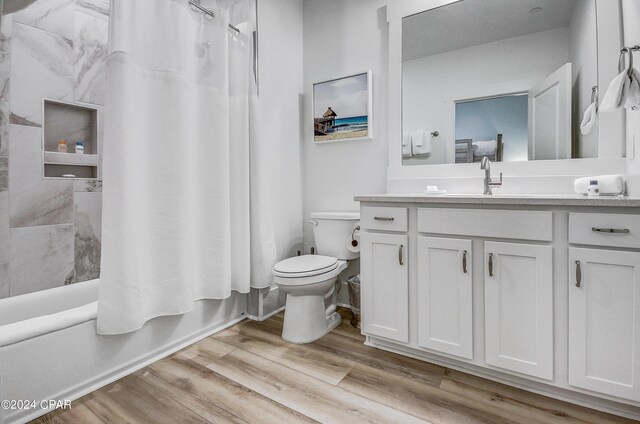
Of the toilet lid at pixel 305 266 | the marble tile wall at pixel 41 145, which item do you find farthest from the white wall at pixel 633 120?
the marble tile wall at pixel 41 145

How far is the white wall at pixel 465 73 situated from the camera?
191 cm

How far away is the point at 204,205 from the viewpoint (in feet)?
6.51

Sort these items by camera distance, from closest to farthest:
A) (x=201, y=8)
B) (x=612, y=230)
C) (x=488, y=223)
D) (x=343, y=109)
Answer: (x=612, y=230)
(x=488, y=223)
(x=201, y=8)
(x=343, y=109)

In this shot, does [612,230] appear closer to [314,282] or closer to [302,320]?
[314,282]

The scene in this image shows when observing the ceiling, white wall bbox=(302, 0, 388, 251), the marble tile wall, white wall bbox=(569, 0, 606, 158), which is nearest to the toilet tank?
white wall bbox=(302, 0, 388, 251)

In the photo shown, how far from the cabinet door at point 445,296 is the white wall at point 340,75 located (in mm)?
855

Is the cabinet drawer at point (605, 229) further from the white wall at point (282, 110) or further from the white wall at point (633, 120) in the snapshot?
the white wall at point (282, 110)

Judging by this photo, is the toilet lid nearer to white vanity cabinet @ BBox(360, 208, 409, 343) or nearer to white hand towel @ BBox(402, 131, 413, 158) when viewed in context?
white vanity cabinet @ BBox(360, 208, 409, 343)

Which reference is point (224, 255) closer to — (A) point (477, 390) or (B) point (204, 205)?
(B) point (204, 205)

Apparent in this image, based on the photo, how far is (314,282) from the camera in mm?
1979

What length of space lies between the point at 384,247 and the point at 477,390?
0.79 meters

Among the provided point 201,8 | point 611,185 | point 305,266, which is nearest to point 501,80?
point 611,185

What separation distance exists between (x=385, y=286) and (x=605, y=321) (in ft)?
3.06

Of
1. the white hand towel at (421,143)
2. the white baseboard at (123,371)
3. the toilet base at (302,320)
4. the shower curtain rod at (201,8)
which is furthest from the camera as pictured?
the white hand towel at (421,143)
